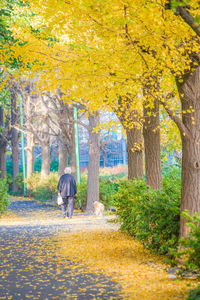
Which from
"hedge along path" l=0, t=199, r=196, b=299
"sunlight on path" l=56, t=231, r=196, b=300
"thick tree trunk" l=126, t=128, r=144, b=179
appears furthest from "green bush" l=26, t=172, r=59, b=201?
A: "sunlight on path" l=56, t=231, r=196, b=300

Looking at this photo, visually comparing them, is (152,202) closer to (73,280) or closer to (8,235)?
(73,280)

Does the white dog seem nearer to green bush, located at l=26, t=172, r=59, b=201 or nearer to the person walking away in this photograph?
the person walking away

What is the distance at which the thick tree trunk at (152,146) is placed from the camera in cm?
1049

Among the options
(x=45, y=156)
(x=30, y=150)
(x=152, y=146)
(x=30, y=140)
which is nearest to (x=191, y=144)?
(x=152, y=146)

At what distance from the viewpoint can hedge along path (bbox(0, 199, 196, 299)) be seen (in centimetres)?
585

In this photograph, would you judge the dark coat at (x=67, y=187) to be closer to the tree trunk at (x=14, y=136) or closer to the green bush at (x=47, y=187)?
the green bush at (x=47, y=187)

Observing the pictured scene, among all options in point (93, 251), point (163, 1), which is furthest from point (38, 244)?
point (163, 1)

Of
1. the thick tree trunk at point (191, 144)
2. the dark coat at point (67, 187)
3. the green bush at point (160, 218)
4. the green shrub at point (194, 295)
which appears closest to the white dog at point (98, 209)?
the dark coat at point (67, 187)

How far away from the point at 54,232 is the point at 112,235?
78.1 inches

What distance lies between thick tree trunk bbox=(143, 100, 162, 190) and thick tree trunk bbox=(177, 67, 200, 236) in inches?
108

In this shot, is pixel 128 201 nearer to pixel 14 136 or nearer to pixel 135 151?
pixel 135 151

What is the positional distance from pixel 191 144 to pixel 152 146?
3.25m

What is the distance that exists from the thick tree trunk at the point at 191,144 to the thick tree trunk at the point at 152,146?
274cm

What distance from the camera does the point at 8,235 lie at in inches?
482
